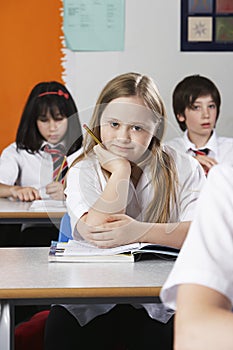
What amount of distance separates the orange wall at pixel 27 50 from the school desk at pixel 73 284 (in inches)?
117

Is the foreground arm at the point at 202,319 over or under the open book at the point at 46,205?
over

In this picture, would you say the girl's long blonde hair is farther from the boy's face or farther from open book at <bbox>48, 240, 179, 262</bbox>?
the boy's face

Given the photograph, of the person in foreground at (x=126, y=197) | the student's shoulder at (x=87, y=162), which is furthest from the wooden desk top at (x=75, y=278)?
the student's shoulder at (x=87, y=162)

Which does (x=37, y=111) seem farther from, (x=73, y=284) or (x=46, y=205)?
(x=73, y=284)

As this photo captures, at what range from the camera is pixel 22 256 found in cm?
181

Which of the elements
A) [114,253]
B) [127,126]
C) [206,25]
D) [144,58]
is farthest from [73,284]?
[206,25]

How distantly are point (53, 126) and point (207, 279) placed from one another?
3.07 meters

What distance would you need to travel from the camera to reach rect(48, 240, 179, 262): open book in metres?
1.72

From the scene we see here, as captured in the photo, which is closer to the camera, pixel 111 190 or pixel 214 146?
pixel 111 190

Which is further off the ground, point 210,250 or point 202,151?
point 210,250

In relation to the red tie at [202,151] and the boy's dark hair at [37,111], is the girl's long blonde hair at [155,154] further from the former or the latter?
the red tie at [202,151]

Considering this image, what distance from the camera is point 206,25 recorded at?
4.65 m

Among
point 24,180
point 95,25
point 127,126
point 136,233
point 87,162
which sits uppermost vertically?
point 95,25

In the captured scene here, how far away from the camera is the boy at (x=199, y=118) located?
159 inches
